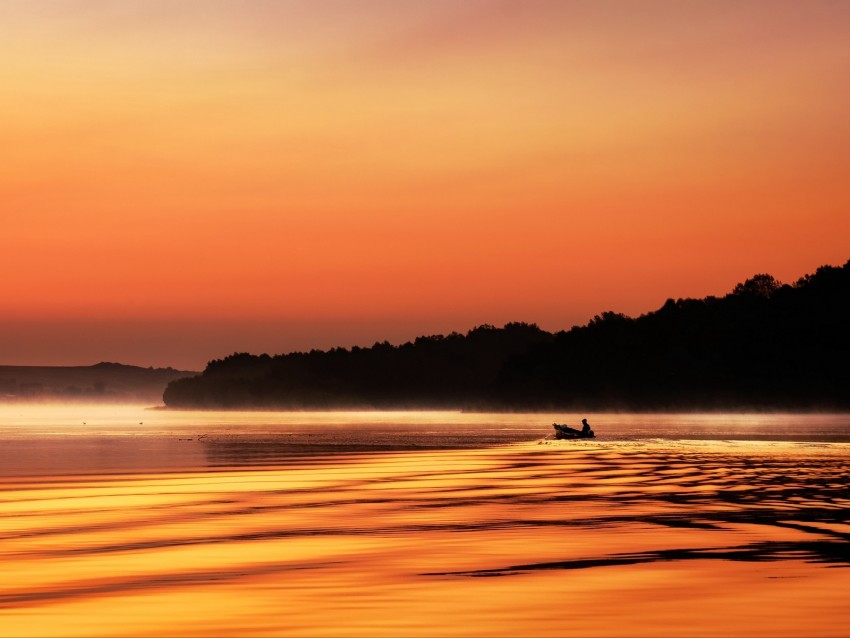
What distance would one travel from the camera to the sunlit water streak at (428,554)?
67.4 ft

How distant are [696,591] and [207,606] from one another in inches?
335

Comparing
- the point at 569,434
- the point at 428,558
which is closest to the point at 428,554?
the point at 428,558

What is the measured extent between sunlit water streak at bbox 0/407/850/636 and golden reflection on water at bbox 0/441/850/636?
67 mm

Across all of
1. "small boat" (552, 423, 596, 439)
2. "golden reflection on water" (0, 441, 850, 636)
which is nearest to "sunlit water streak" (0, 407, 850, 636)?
"golden reflection on water" (0, 441, 850, 636)

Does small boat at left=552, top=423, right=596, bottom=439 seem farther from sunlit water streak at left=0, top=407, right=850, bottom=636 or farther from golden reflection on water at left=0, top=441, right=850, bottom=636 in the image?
golden reflection on water at left=0, top=441, right=850, bottom=636

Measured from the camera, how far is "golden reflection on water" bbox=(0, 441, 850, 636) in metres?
20.5

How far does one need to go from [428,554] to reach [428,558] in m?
0.63

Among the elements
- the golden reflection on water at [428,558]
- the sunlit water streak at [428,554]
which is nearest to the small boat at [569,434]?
the sunlit water streak at [428,554]

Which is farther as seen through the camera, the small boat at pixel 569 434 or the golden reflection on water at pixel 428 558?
the small boat at pixel 569 434

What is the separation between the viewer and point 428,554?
27906 millimetres

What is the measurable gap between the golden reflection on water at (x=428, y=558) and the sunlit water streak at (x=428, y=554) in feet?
0.22

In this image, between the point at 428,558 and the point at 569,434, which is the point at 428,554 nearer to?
the point at 428,558

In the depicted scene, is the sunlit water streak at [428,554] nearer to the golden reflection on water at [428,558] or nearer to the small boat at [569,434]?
the golden reflection on water at [428,558]

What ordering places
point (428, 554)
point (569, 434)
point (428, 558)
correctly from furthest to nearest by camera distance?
point (569, 434) → point (428, 554) → point (428, 558)
